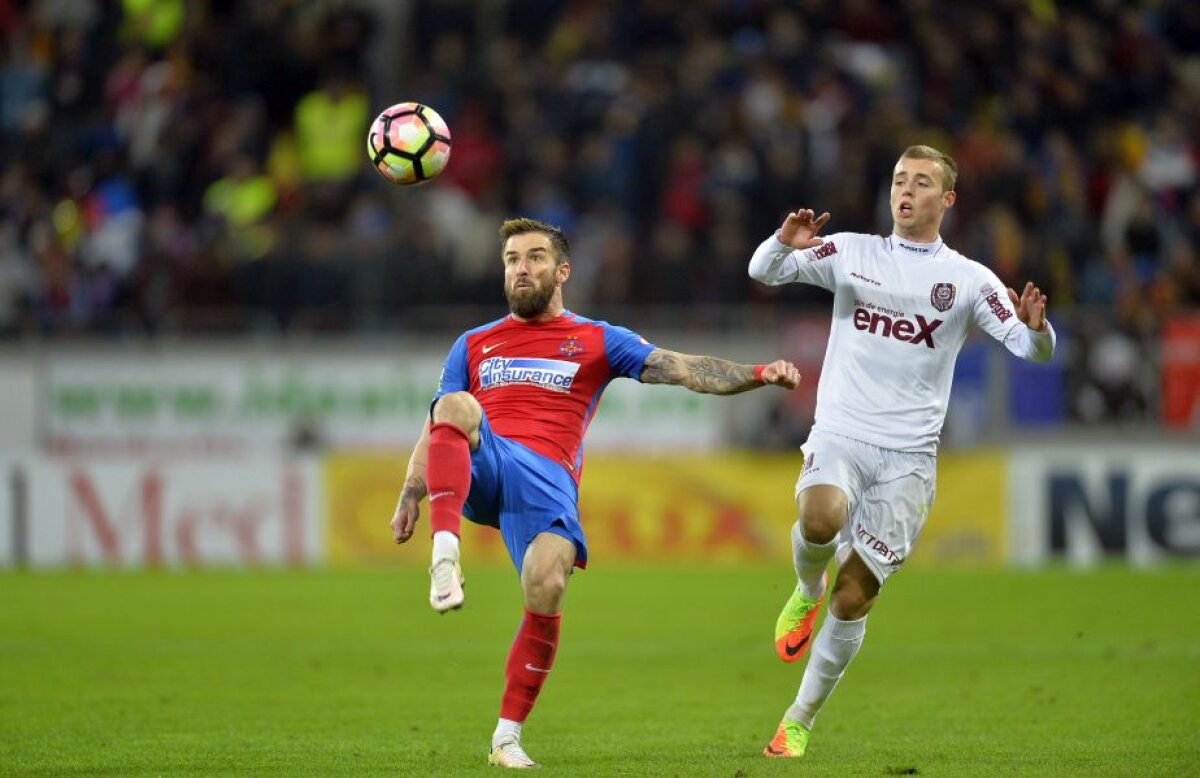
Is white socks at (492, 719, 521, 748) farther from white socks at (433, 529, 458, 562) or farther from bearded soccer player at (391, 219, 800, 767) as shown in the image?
white socks at (433, 529, 458, 562)

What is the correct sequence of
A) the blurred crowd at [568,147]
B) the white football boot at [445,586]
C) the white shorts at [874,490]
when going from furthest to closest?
the blurred crowd at [568,147], the white shorts at [874,490], the white football boot at [445,586]

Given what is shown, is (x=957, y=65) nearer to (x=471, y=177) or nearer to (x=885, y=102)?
(x=885, y=102)

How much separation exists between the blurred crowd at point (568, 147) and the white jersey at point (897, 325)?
9627 millimetres

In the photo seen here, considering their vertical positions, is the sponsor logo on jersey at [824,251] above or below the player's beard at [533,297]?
above

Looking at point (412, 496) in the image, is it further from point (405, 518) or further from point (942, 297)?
point (942, 297)

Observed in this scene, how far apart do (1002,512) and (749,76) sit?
18.4ft

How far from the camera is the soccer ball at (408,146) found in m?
9.30

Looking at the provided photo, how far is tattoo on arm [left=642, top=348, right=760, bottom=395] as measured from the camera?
7914 mm

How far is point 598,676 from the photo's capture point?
38.7ft

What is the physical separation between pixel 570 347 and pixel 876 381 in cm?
142

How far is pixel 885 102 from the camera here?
19.8m

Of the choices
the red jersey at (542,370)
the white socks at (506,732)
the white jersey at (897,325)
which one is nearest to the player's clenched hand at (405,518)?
the red jersey at (542,370)

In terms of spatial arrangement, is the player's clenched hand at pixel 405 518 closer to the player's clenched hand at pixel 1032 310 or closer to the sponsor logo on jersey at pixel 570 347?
the sponsor logo on jersey at pixel 570 347

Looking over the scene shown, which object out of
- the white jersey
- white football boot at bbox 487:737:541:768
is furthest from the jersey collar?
white football boot at bbox 487:737:541:768
